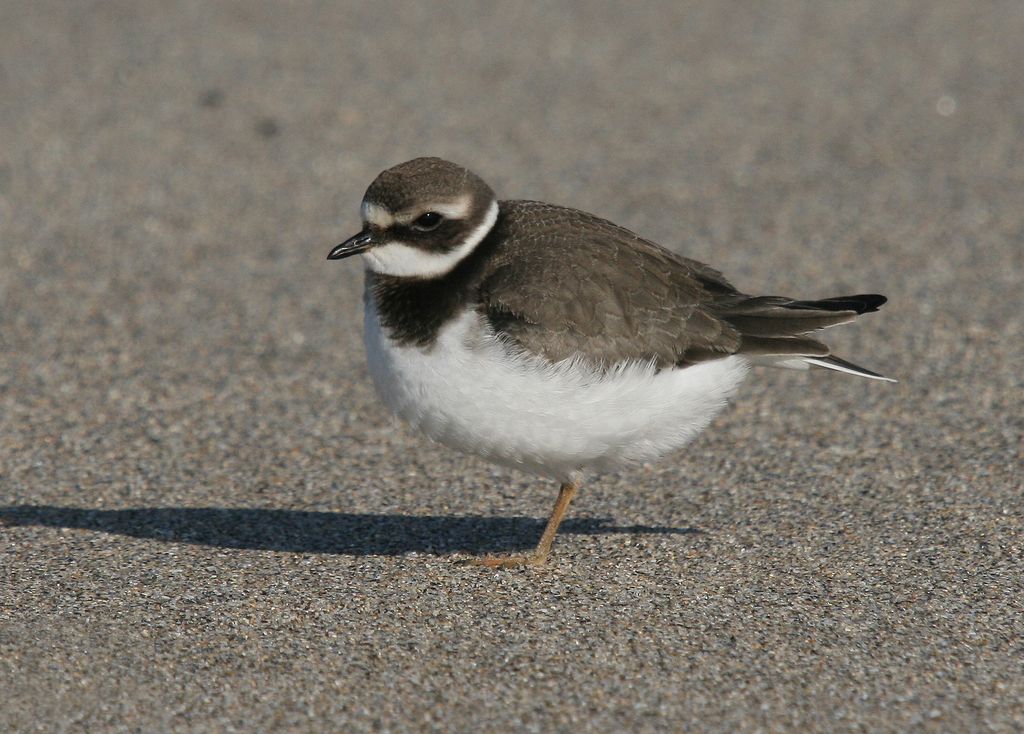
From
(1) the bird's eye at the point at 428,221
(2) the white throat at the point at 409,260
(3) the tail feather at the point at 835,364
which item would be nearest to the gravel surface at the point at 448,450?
(3) the tail feather at the point at 835,364

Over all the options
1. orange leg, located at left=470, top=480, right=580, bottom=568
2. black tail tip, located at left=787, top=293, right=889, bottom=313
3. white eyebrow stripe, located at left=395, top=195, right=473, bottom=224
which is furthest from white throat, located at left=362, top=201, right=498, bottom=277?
black tail tip, located at left=787, top=293, right=889, bottom=313

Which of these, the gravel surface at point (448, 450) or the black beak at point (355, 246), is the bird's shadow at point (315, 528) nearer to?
Answer: the gravel surface at point (448, 450)

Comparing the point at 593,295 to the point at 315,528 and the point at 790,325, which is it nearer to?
the point at 790,325

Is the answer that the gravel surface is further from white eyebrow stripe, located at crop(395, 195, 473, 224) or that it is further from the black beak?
white eyebrow stripe, located at crop(395, 195, 473, 224)

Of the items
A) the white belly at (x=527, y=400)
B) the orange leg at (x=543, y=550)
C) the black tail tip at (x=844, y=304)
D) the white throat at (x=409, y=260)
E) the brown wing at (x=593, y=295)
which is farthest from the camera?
the black tail tip at (x=844, y=304)

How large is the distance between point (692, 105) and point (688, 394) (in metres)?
6.62

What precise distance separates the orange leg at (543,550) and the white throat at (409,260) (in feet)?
3.46

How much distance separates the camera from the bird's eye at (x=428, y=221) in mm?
5566

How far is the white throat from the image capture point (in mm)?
5504

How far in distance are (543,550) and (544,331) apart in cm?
101

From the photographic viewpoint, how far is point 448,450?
7.04m

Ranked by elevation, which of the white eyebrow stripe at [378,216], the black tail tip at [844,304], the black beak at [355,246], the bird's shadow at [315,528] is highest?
the black tail tip at [844,304]

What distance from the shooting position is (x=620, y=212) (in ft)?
32.8

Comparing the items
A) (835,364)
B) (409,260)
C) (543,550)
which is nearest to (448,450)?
(543,550)
